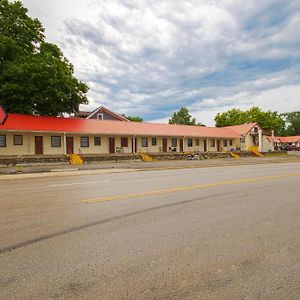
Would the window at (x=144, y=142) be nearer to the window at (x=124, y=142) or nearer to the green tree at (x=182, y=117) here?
the window at (x=124, y=142)

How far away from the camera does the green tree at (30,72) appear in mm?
32844

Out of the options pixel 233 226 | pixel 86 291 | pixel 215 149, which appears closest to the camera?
pixel 86 291

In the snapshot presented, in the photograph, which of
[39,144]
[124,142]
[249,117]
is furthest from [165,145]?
[249,117]

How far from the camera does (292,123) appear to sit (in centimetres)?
12006

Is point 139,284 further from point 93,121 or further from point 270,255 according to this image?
point 93,121

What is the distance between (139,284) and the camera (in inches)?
126

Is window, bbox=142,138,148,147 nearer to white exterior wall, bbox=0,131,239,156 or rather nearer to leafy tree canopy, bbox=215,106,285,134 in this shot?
white exterior wall, bbox=0,131,239,156

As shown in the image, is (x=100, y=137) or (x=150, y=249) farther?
(x=100, y=137)

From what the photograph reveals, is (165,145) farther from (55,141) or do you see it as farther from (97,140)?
(55,141)

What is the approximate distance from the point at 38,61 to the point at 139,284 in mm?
35369

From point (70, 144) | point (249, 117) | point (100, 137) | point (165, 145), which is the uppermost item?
point (249, 117)

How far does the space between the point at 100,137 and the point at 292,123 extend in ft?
357

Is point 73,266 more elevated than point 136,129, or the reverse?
point 136,129

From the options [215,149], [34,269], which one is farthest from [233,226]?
[215,149]
